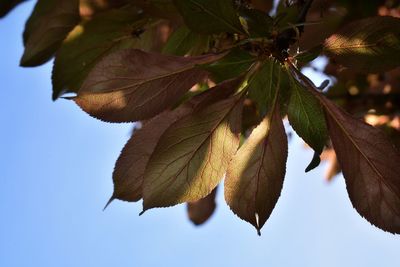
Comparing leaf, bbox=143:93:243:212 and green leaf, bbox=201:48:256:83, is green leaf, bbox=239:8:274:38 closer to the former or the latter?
green leaf, bbox=201:48:256:83

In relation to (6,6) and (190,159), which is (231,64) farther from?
(6,6)

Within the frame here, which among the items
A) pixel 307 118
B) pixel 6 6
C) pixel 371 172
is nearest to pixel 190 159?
pixel 307 118

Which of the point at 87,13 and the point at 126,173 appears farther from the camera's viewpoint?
the point at 87,13

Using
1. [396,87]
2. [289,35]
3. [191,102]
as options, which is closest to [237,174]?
[191,102]

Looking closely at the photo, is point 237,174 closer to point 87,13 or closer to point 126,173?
point 126,173

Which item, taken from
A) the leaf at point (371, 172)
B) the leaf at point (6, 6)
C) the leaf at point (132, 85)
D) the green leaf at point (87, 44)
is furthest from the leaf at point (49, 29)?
the leaf at point (371, 172)

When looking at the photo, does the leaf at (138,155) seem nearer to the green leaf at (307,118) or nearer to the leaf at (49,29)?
the green leaf at (307,118)

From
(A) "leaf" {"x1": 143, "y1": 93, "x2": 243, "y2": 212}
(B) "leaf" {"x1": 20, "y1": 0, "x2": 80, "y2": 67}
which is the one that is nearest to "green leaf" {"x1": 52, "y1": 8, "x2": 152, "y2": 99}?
(B) "leaf" {"x1": 20, "y1": 0, "x2": 80, "y2": 67}
